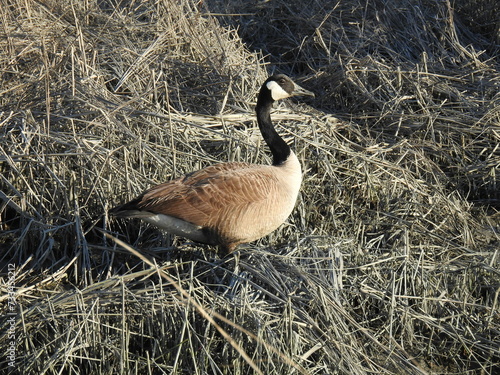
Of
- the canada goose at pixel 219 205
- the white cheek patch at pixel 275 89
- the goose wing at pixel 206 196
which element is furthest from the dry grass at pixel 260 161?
the white cheek patch at pixel 275 89

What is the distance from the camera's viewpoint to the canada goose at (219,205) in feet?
13.9

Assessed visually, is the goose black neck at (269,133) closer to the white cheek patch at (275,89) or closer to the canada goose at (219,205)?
the white cheek patch at (275,89)

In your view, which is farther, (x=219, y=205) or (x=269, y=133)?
(x=269, y=133)

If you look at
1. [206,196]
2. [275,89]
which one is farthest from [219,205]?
[275,89]

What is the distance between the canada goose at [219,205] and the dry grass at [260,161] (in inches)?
8.5

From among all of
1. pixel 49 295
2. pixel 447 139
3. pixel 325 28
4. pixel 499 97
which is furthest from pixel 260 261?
pixel 325 28

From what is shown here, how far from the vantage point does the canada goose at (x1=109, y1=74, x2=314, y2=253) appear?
4.23 meters

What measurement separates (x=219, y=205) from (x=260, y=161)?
121 cm

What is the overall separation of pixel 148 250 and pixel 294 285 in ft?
3.41

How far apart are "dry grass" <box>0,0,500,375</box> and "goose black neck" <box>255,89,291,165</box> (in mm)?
441

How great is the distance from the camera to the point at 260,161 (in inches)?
213

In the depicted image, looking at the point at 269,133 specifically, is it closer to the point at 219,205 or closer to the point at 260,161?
the point at 260,161

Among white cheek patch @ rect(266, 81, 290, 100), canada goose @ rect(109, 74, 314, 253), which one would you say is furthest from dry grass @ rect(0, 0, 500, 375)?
white cheek patch @ rect(266, 81, 290, 100)

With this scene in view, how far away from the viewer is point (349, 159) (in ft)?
17.9
